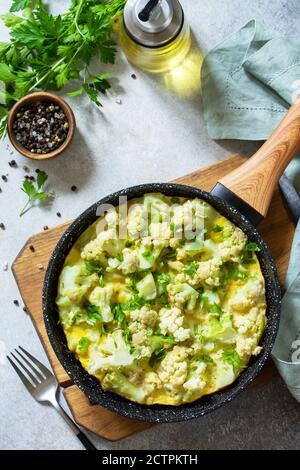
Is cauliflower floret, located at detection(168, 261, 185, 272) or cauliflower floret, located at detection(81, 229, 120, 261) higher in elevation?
cauliflower floret, located at detection(81, 229, 120, 261)

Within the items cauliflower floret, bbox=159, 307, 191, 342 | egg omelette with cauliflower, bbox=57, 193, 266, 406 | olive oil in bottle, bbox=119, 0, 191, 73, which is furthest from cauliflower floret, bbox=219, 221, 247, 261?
olive oil in bottle, bbox=119, 0, 191, 73

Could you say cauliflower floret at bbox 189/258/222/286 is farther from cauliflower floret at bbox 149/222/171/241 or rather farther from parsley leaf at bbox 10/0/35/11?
parsley leaf at bbox 10/0/35/11

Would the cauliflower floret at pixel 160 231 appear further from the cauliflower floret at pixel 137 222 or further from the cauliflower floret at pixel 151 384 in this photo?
the cauliflower floret at pixel 151 384

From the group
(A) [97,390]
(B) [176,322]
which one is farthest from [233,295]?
(A) [97,390]

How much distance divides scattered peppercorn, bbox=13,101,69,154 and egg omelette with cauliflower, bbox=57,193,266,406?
425mm

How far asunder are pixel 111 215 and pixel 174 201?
0.21m

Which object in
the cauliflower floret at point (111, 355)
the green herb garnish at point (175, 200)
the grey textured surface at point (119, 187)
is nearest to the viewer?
the cauliflower floret at point (111, 355)

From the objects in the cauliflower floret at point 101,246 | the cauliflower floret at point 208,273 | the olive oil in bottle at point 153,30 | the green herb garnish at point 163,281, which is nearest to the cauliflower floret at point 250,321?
the cauliflower floret at point 208,273

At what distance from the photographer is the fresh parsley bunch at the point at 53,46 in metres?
2.34

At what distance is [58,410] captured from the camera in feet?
7.89

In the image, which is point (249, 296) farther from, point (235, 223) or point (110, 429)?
point (110, 429)

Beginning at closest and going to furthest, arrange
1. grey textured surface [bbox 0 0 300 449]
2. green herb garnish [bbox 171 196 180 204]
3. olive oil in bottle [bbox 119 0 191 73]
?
green herb garnish [bbox 171 196 180 204] → olive oil in bottle [bbox 119 0 191 73] → grey textured surface [bbox 0 0 300 449]

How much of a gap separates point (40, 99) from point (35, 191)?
1.11 ft

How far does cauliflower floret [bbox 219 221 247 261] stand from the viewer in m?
2.10
